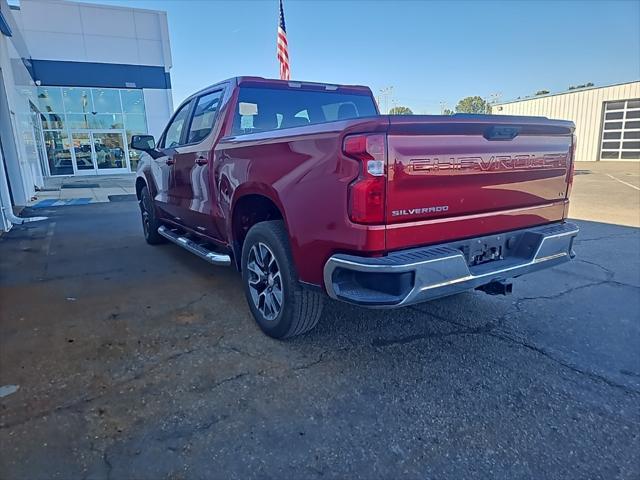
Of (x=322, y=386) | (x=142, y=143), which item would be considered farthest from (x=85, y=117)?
(x=322, y=386)

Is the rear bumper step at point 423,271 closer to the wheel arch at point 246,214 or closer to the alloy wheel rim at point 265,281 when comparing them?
the alloy wheel rim at point 265,281

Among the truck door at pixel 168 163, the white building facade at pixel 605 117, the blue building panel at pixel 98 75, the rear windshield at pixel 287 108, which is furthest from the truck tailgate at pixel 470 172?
the white building facade at pixel 605 117

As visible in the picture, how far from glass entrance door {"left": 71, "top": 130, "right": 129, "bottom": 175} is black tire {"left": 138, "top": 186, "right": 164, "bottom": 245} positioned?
1828cm

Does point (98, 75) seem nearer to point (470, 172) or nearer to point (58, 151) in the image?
point (58, 151)

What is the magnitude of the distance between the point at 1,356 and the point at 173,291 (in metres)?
1.62

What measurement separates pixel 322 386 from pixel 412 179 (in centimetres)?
140

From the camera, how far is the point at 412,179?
7.87ft

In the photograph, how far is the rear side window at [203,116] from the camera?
4207 millimetres

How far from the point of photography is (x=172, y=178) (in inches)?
200

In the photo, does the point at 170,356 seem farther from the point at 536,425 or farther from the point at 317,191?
the point at 536,425

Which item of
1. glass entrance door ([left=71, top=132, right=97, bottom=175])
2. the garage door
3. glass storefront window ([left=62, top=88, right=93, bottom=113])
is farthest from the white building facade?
glass entrance door ([left=71, top=132, right=97, bottom=175])

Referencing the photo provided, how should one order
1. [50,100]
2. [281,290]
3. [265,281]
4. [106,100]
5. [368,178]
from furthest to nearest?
1. [106,100]
2. [50,100]
3. [265,281]
4. [281,290]
5. [368,178]

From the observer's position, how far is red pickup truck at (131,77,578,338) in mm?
2350

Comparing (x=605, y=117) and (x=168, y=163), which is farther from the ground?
(x=605, y=117)
